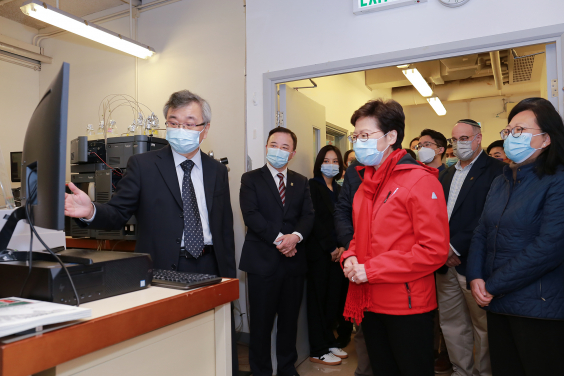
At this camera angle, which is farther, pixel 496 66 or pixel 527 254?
pixel 496 66

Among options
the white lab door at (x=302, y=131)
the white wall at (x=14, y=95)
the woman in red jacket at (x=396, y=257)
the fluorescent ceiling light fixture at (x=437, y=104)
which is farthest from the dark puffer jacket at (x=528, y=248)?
the fluorescent ceiling light fixture at (x=437, y=104)

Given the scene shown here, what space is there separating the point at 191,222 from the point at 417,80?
14.2 feet

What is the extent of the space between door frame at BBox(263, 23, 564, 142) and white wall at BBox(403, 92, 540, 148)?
5687 millimetres

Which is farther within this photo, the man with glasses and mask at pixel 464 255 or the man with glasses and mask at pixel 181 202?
the man with glasses and mask at pixel 464 255

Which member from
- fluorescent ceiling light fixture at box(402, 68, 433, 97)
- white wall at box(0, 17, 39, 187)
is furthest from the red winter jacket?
white wall at box(0, 17, 39, 187)

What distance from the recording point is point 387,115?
1.67 metres

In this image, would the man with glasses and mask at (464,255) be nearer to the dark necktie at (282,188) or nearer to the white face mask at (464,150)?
the white face mask at (464,150)

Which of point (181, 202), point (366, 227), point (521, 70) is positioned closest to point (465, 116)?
point (521, 70)

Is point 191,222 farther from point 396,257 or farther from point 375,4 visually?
point 375,4

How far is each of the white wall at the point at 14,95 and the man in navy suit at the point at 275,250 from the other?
134 inches

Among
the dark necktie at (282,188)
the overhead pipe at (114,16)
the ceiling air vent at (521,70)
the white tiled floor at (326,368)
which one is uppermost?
the overhead pipe at (114,16)

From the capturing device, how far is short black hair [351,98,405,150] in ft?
5.47

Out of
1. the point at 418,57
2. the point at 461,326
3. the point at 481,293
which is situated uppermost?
the point at 418,57

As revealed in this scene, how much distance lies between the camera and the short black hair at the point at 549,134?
1.57m
